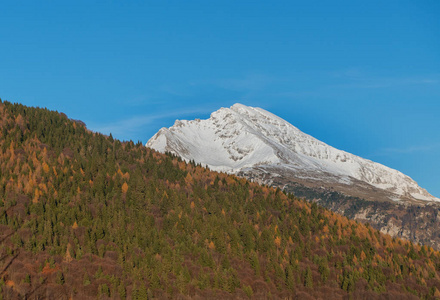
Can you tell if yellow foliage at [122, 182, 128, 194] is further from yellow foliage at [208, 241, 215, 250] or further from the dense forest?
yellow foliage at [208, 241, 215, 250]

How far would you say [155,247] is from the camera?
156875 mm

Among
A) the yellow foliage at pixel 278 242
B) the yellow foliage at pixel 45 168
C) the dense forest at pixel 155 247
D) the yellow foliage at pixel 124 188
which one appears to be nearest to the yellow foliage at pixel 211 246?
the dense forest at pixel 155 247

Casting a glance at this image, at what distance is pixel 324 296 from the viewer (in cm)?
15775

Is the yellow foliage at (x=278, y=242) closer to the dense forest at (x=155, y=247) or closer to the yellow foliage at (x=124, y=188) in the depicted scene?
the dense forest at (x=155, y=247)

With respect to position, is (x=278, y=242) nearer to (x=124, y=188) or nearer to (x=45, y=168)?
(x=124, y=188)

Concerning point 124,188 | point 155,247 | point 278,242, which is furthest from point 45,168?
point 278,242

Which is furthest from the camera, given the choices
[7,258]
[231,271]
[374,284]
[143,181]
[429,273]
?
[143,181]

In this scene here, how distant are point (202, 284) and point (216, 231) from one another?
3084 cm

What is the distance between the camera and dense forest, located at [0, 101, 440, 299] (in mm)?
136750

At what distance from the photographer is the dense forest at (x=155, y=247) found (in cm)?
13675

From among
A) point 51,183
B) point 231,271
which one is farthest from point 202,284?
point 51,183

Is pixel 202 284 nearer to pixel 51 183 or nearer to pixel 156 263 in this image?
pixel 156 263

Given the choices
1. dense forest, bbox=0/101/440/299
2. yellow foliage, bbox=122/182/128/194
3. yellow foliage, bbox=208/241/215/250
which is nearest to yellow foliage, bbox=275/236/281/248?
dense forest, bbox=0/101/440/299

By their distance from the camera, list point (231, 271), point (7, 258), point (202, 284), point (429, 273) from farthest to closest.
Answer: point (429, 273) < point (231, 271) < point (202, 284) < point (7, 258)
